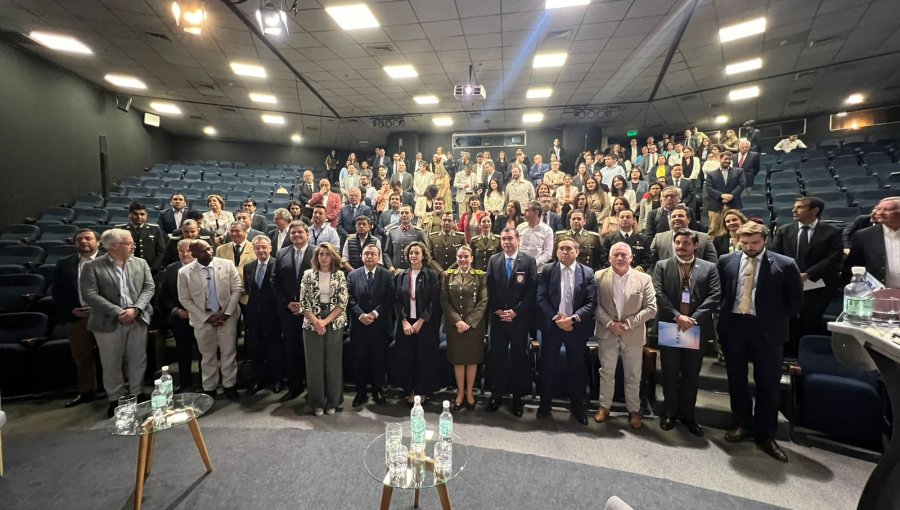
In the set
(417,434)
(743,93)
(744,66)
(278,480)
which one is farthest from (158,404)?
(743,93)

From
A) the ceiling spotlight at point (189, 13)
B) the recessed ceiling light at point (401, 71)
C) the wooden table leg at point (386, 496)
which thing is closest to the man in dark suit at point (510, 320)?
the wooden table leg at point (386, 496)

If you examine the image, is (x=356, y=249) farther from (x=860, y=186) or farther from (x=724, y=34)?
(x=860, y=186)

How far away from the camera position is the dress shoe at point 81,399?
3.60 m

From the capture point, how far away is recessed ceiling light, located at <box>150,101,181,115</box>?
11.0m

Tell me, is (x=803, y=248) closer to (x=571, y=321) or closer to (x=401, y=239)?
(x=571, y=321)

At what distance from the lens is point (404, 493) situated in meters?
2.37

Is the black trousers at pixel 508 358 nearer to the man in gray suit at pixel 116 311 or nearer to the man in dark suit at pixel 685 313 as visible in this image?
the man in dark suit at pixel 685 313

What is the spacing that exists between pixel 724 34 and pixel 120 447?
10242 mm

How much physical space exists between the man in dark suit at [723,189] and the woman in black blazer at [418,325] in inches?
178

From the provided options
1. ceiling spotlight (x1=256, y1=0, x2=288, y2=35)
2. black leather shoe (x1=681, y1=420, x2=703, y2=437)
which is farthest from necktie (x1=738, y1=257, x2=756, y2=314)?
ceiling spotlight (x1=256, y1=0, x2=288, y2=35)

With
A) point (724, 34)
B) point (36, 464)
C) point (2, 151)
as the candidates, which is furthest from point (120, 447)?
point (724, 34)

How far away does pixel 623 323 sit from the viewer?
3.16 metres

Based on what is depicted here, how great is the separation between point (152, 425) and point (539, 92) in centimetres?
1008

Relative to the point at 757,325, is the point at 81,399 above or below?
below
